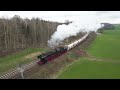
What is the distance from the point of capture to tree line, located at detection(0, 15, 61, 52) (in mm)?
54147

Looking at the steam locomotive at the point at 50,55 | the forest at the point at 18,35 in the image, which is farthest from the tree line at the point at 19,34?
the steam locomotive at the point at 50,55

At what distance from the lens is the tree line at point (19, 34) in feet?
178

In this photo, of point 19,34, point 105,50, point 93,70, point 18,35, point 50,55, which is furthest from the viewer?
point 19,34

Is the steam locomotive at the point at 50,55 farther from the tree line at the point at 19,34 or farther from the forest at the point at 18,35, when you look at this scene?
the tree line at the point at 19,34

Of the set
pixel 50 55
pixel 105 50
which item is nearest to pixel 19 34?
pixel 105 50

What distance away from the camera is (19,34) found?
61.5m

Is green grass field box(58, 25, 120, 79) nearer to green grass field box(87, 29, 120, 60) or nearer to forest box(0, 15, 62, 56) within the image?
green grass field box(87, 29, 120, 60)

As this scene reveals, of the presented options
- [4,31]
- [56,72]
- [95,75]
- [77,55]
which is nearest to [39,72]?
[56,72]

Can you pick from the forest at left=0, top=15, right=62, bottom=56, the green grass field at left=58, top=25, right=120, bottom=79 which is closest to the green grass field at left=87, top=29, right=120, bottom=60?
the green grass field at left=58, top=25, right=120, bottom=79

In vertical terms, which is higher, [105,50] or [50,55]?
[50,55]

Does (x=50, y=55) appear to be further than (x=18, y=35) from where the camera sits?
No

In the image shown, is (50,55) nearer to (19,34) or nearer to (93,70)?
(93,70)
